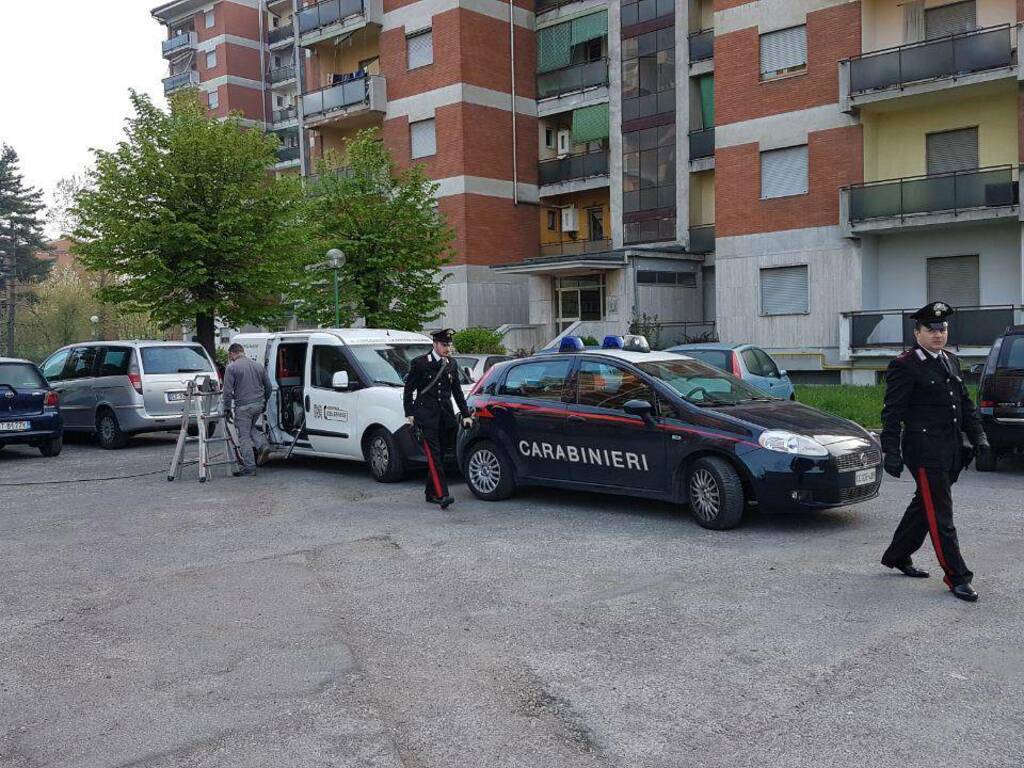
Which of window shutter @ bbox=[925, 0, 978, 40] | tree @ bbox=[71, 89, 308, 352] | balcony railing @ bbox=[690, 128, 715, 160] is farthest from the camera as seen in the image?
balcony railing @ bbox=[690, 128, 715, 160]

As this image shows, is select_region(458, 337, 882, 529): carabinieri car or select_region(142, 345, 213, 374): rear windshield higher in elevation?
select_region(142, 345, 213, 374): rear windshield

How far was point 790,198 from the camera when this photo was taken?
26453mm

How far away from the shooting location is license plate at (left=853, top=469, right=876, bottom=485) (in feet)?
27.0

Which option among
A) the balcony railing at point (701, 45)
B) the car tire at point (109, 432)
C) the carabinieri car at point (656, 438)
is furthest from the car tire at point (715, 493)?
the balcony railing at point (701, 45)

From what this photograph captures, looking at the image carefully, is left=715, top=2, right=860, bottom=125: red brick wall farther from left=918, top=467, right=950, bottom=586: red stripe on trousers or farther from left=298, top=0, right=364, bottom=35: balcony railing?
left=918, top=467, right=950, bottom=586: red stripe on trousers

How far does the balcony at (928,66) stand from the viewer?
22328mm

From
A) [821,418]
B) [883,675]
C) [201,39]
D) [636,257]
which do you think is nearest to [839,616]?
[883,675]

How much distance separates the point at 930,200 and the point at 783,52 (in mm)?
5936

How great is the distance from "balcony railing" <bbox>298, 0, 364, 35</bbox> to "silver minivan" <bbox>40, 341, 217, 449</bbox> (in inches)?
909

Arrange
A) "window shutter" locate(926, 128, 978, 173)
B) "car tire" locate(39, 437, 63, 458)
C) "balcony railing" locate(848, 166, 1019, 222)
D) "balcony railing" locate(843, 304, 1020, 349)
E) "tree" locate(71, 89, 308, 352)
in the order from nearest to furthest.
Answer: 1. "car tire" locate(39, 437, 63, 458)
2. "tree" locate(71, 89, 308, 352)
3. "balcony railing" locate(843, 304, 1020, 349)
4. "balcony railing" locate(848, 166, 1019, 222)
5. "window shutter" locate(926, 128, 978, 173)

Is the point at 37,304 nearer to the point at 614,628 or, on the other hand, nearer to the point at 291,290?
the point at 291,290

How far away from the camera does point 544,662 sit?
5137mm

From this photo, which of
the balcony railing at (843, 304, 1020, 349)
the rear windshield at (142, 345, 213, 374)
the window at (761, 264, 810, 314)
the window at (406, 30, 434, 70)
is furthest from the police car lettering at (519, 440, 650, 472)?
the window at (406, 30, 434, 70)

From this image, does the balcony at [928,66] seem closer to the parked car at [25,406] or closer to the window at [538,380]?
the window at [538,380]
